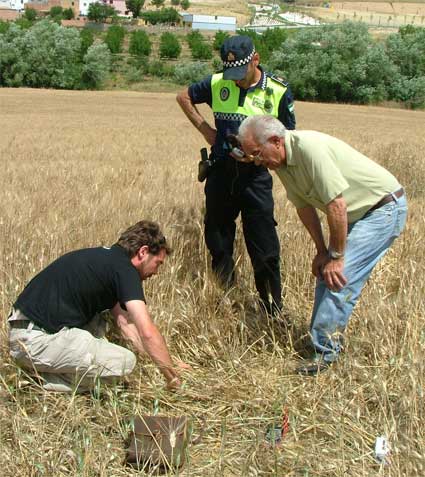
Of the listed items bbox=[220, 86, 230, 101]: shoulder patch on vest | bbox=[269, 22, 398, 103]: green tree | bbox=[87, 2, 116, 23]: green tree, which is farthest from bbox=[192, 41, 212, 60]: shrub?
bbox=[220, 86, 230, 101]: shoulder patch on vest

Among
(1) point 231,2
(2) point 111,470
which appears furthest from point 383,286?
(1) point 231,2

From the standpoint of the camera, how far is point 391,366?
3.27 meters

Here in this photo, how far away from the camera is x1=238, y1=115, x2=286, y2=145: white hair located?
11.3 ft

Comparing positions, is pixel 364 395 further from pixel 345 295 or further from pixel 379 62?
pixel 379 62

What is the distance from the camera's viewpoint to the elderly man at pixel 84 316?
336cm

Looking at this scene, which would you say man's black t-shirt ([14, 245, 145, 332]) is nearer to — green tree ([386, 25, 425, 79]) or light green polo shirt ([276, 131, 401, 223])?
light green polo shirt ([276, 131, 401, 223])

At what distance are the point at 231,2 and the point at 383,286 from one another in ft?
672

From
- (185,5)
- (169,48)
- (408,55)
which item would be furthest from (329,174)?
(185,5)

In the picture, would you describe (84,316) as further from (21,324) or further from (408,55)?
(408,55)

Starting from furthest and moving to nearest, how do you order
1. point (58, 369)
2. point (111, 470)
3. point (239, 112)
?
point (239, 112), point (58, 369), point (111, 470)

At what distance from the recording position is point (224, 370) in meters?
3.62

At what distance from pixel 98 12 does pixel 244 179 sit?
5071 inches

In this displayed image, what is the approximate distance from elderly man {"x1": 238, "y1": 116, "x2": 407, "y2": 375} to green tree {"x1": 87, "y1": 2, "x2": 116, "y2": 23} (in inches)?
5070

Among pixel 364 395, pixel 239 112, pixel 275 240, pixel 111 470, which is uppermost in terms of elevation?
pixel 239 112
